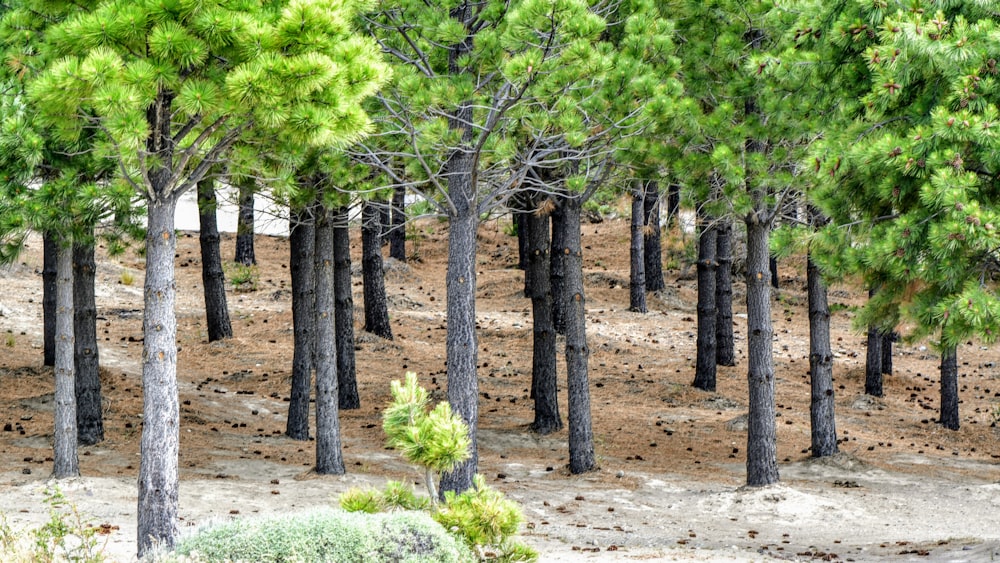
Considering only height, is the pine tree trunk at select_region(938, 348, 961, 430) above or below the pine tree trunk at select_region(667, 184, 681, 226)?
below

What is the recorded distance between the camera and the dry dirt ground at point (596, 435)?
1198 centimetres

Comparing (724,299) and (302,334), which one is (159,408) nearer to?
(302,334)

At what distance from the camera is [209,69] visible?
8492 millimetres

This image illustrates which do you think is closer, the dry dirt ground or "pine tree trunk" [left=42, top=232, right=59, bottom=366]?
the dry dirt ground

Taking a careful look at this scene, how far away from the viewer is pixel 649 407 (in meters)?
20.2

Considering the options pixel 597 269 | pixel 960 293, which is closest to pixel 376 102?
pixel 960 293

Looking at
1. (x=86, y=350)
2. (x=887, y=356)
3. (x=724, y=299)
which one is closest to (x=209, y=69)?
(x=86, y=350)

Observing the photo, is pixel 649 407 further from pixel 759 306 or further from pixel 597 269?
pixel 597 269

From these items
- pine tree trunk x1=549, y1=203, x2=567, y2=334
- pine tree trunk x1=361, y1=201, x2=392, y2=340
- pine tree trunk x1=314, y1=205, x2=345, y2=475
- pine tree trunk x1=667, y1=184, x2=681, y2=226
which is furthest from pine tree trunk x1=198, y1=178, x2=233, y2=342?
pine tree trunk x1=667, y1=184, x2=681, y2=226

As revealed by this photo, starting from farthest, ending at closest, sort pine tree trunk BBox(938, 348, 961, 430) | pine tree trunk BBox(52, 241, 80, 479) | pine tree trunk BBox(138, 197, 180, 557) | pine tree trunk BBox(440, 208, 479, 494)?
pine tree trunk BBox(938, 348, 961, 430)
pine tree trunk BBox(52, 241, 80, 479)
pine tree trunk BBox(440, 208, 479, 494)
pine tree trunk BBox(138, 197, 180, 557)

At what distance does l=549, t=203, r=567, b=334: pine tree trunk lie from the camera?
15.3 metres

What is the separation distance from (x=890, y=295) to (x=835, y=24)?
8.42 ft

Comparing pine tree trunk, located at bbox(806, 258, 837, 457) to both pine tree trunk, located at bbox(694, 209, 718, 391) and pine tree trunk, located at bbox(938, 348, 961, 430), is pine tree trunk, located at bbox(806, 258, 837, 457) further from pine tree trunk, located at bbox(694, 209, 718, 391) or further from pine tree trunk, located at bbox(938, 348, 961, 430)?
pine tree trunk, located at bbox(694, 209, 718, 391)

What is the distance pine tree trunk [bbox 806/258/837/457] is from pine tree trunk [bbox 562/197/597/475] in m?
3.60
